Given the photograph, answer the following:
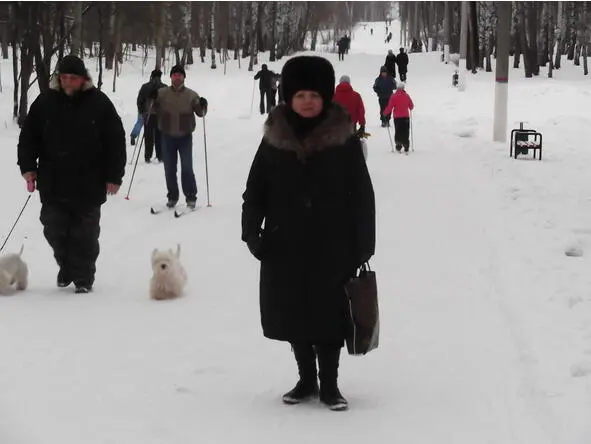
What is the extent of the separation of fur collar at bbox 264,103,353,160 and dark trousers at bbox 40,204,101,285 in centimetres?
344

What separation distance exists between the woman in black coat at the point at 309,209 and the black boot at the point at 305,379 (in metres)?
0.13

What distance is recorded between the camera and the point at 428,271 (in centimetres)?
842

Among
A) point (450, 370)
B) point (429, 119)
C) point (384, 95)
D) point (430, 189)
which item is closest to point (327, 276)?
point (450, 370)

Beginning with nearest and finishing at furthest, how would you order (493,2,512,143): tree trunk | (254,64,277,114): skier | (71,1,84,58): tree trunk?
(493,2,512,143): tree trunk, (71,1,84,58): tree trunk, (254,64,277,114): skier

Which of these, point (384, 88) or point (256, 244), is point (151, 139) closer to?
point (384, 88)

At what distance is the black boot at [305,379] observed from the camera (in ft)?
15.6

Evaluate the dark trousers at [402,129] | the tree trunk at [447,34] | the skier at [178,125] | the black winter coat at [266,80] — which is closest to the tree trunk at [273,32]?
the tree trunk at [447,34]

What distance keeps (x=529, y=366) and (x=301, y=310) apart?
167 centimetres

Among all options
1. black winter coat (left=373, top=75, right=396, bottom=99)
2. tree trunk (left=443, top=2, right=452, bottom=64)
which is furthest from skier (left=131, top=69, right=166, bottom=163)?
tree trunk (left=443, top=2, right=452, bottom=64)

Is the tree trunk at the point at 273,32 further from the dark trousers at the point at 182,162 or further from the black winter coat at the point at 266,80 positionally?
the dark trousers at the point at 182,162

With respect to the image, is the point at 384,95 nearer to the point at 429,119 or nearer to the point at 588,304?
the point at 429,119

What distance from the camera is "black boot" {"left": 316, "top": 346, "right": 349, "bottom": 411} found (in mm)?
4691

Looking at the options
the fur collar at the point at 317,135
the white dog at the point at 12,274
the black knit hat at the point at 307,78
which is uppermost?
the black knit hat at the point at 307,78

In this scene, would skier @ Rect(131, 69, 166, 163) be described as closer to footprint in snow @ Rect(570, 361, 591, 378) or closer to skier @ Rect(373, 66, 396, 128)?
skier @ Rect(373, 66, 396, 128)
